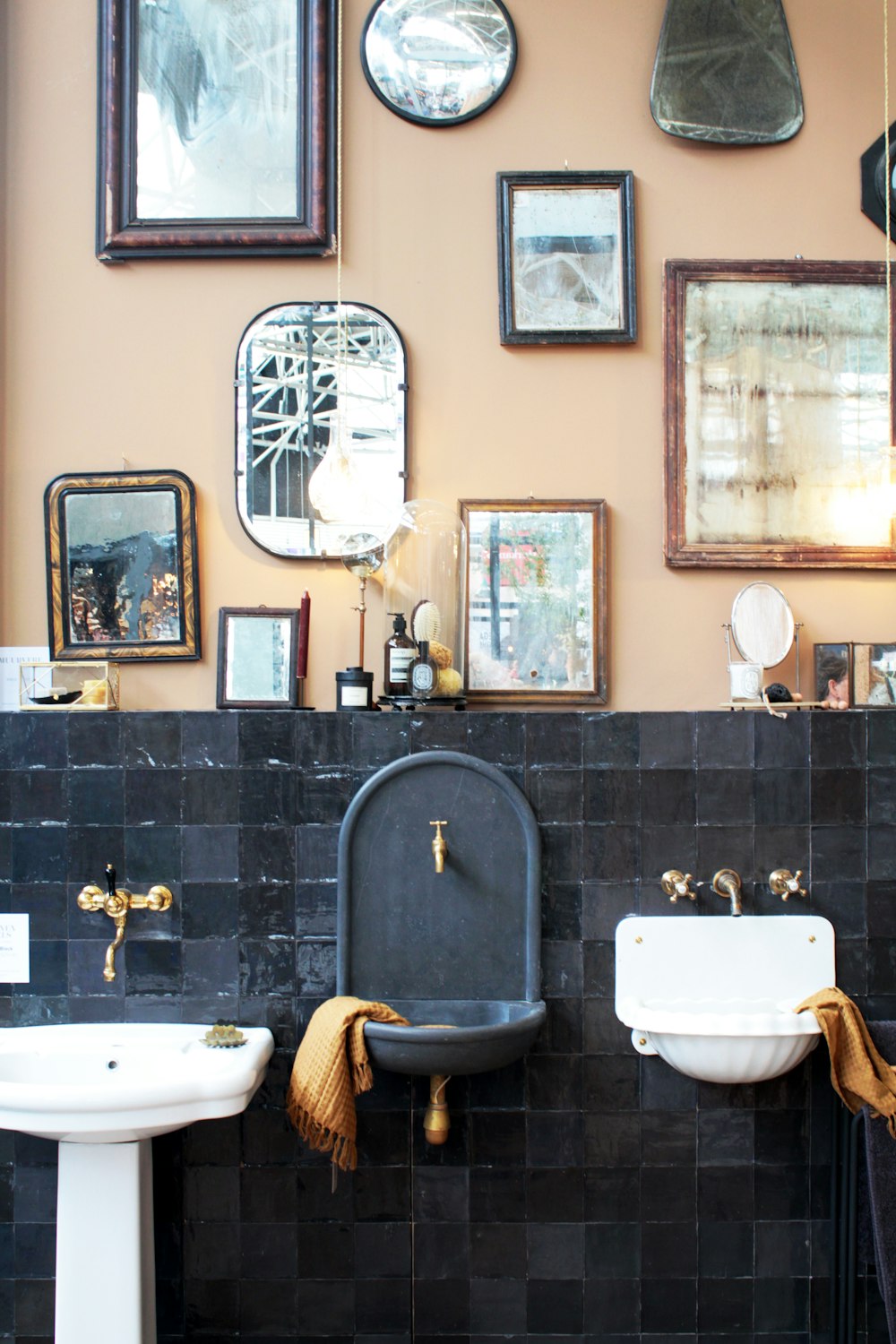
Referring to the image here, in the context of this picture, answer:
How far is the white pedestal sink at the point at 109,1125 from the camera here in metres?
2.00

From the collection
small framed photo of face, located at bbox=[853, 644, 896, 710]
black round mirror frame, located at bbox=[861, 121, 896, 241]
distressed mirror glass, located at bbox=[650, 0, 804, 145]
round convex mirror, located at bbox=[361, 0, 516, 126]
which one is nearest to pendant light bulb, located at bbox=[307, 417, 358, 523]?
round convex mirror, located at bbox=[361, 0, 516, 126]

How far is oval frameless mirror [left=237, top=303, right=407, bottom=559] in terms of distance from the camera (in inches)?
101

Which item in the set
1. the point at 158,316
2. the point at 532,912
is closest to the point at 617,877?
the point at 532,912

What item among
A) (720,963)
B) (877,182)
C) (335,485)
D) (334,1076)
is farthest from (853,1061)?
(877,182)

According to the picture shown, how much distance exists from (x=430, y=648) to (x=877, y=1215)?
153cm

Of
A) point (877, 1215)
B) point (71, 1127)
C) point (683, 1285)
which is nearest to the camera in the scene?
point (71, 1127)

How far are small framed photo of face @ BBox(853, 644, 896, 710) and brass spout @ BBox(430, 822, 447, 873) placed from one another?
1.04 metres

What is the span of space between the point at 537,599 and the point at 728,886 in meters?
0.80

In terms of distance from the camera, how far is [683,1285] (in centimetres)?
234

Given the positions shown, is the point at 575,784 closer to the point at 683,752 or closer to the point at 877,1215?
the point at 683,752

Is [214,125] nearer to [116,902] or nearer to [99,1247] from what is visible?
[116,902]

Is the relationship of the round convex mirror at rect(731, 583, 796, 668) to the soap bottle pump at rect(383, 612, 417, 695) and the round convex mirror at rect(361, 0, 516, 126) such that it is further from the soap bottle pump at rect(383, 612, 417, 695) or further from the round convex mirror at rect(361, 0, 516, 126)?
the round convex mirror at rect(361, 0, 516, 126)

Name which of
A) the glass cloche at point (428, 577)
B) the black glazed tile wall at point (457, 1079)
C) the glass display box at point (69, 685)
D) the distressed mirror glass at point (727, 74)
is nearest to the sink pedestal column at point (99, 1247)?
the black glazed tile wall at point (457, 1079)

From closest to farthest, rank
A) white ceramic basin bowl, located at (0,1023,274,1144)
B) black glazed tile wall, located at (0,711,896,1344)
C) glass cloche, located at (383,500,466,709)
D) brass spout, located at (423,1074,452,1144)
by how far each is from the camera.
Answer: white ceramic basin bowl, located at (0,1023,274,1144) → brass spout, located at (423,1074,452,1144) → black glazed tile wall, located at (0,711,896,1344) → glass cloche, located at (383,500,466,709)
